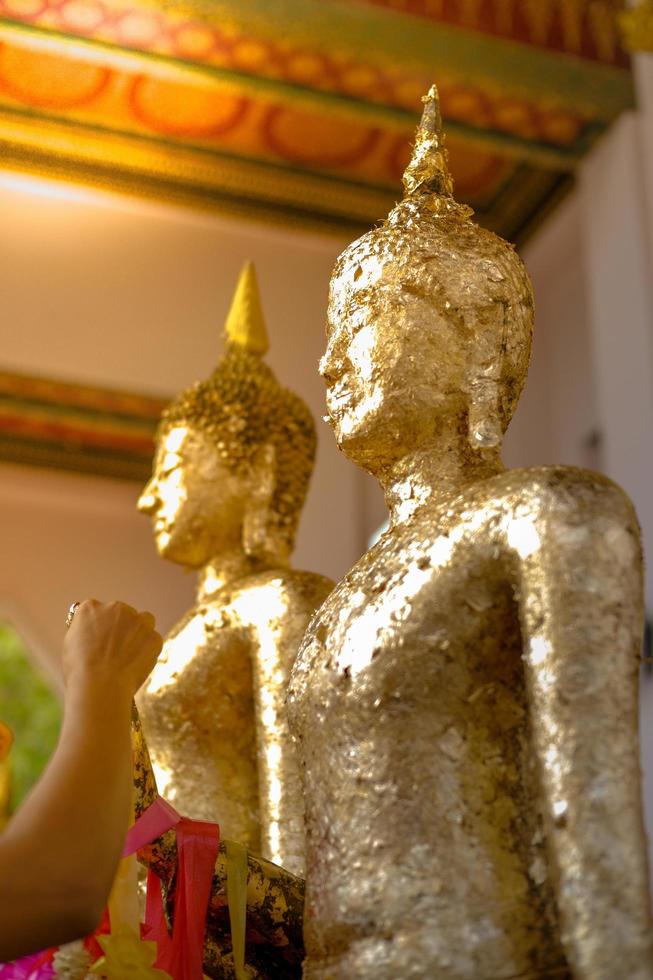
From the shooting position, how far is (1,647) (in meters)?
11.3

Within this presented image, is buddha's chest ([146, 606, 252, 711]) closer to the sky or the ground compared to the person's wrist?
closer to the sky

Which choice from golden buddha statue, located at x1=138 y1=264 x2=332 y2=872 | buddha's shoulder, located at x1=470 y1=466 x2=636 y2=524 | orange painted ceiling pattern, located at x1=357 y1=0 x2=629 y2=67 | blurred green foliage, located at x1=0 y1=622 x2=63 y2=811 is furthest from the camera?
blurred green foliage, located at x1=0 y1=622 x2=63 y2=811

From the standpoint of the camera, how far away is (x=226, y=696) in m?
2.58

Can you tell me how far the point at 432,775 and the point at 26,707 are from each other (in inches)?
387

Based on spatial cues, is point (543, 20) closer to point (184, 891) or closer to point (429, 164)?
point (429, 164)

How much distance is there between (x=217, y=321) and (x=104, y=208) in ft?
2.31

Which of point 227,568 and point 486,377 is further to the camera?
point 227,568

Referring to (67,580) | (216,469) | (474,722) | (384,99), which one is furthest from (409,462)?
(67,580)

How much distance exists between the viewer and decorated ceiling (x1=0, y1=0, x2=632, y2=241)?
5016mm

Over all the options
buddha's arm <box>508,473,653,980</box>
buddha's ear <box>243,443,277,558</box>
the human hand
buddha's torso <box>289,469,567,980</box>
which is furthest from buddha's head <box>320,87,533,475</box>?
buddha's ear <box>243,443,277,558</box>

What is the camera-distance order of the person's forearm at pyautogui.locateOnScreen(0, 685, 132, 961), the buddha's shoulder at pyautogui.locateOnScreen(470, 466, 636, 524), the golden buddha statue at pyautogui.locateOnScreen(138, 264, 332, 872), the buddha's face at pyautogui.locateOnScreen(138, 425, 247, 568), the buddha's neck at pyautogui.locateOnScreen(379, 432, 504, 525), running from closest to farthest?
1. the person's forearm at pyautogui.locateOnScreen(0, 685, 132, 961)
2. the buddha's shoulder at pyautogui.locateOnScreen(470, 466, 636, 524)
3. the buddha's neck at pyautogui.locateOnScreen(379, 432, 504, 525)
4. the golden buddha statue at pyautogui.locateOnScreen(138, 264, 332, 872)
5. the buddha's face at pyautogui.locateOnScreen(138, 425, 247, 568)

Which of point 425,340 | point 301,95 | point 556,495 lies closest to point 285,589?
point 425,340

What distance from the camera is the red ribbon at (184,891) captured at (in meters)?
1.80

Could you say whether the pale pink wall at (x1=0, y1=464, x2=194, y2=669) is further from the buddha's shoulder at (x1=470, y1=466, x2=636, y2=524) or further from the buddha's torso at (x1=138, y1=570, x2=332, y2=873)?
the buddha's shoulder at (x1=470, y1=466, x2=636, y2=524)
